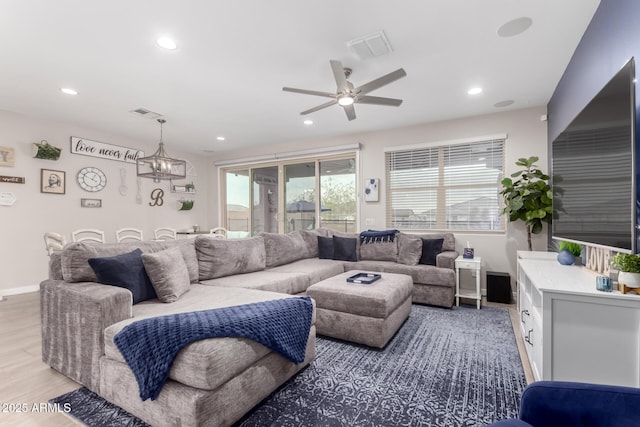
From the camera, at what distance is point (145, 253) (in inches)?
90.1

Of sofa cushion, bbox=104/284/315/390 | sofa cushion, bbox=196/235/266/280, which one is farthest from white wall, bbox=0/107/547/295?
sofa cushion, bbox=104/284/315/390

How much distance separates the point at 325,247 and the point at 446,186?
84.5 inches

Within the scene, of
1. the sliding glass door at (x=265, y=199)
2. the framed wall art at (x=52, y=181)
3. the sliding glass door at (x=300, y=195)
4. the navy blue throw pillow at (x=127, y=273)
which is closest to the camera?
the navy blue throw pillow at (x=127, y=273)

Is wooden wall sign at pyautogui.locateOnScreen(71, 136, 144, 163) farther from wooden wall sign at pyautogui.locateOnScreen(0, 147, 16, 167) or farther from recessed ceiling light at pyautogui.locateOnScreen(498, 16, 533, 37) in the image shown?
recessed ceiling light at pyautogui.locateOnScreen(498, 16, 533, 37)

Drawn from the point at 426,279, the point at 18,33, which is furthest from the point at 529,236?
the point at 18,33

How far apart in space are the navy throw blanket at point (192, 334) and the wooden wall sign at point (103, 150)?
3.88 metres

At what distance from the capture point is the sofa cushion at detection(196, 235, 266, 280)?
9.48 feet

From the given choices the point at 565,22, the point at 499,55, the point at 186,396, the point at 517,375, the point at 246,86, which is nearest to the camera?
the point at 186,396

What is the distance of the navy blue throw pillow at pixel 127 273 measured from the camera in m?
1.99

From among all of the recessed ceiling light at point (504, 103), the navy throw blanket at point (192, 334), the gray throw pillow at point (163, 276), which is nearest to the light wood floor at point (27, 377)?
the navy throw blanket at point (192, 334)

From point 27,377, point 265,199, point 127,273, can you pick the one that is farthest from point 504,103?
point 27,377

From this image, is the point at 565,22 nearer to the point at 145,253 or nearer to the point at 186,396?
the point at 186,396

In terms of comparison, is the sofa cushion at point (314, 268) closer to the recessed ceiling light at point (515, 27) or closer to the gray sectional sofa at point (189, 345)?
the gray sectional sofa at point (189, 345)

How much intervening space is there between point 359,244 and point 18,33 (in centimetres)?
424
